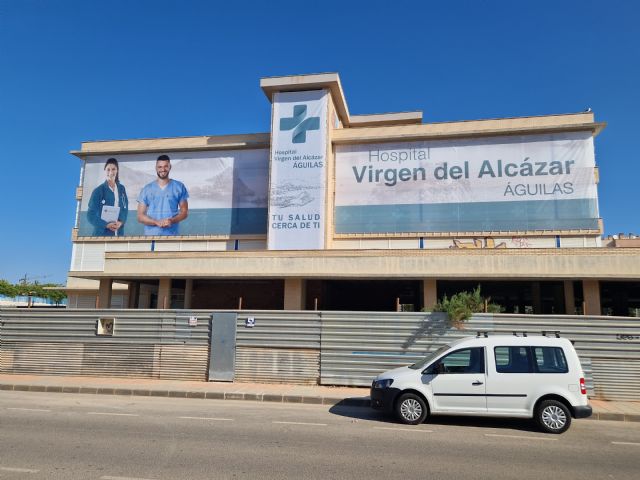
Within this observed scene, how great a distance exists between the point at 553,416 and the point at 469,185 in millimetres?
19695

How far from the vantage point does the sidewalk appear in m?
11.8

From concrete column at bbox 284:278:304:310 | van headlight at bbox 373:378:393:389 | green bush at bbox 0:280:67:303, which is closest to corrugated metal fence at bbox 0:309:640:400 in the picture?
van headlight at bbox 373:378:393:389

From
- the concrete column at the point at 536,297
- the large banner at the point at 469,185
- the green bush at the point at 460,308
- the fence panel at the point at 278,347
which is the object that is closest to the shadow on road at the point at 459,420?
the fence panel at the point at 278,347

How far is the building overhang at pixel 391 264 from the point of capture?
60.1ft

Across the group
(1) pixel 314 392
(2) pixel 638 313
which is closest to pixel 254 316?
(1) pixel 314 392

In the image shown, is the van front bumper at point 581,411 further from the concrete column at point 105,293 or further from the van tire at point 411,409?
the concrete column at point 105,293

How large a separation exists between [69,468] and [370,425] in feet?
17.3

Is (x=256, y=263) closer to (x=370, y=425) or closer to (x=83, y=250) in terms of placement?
(x=370, y=425)

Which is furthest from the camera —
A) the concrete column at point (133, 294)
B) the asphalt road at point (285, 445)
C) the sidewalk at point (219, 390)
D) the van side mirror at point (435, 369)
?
the concrete column at point (133, 294)

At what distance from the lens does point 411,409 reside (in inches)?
364

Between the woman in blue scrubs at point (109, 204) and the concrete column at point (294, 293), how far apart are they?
49.4ft

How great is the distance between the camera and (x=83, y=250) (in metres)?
30.8

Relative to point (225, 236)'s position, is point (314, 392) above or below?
below

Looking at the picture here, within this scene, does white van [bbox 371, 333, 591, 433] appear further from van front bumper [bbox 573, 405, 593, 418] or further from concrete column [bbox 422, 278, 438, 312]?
concrete column [bbox 422, 278, 438, 312]
